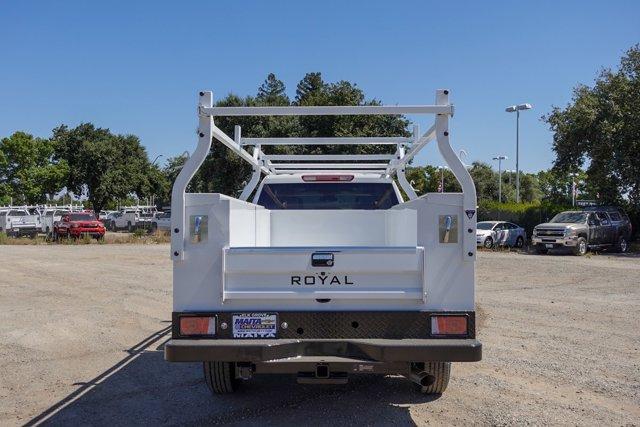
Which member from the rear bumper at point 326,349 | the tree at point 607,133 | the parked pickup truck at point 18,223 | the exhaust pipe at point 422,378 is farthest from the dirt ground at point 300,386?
the parked pickup truck at point 18,223

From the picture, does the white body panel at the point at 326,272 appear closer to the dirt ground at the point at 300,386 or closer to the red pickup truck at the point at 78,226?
the dirt ground at the point at 300,386

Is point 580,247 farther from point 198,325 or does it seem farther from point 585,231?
point 198,325

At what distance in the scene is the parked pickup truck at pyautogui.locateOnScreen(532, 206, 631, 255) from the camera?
27000 millimetres

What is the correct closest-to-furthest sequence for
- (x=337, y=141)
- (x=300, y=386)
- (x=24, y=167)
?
(x=300, y=386), (x=337, y=141), (x=24, y=167)

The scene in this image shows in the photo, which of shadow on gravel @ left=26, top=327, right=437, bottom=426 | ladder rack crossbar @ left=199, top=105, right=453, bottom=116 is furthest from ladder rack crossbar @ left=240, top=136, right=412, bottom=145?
shadow on gravel @ left=26, top=327, right=437, bottom=426

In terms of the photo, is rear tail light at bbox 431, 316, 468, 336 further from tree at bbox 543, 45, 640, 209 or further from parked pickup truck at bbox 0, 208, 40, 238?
parked pickup truck at bbox 0, 208, 40, 238

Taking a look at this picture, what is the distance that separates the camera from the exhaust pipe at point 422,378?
5020 mm

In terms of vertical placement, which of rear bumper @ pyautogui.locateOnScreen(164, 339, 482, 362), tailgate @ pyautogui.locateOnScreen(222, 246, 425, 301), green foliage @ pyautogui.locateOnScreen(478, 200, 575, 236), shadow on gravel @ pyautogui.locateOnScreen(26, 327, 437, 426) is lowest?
shadow on gravel @ pyautogui.locateOnScreen(26, 327, 437, 426)

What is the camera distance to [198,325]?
4625mm

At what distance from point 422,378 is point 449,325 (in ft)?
2.99

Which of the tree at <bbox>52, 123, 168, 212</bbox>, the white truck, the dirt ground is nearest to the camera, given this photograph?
the white truck

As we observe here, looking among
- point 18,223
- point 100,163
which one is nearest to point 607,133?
point 18,223

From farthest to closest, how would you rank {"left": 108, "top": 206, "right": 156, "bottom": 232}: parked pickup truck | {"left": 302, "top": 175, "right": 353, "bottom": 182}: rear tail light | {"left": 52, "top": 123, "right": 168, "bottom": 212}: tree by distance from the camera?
{"left": 52, "top": 123, "right": 168, "bottom": 212}: tree, {"left": 108, "top": 206, "right": 156, "bottom": 232}: parked pickup truck, {"left": 302, "top": 175, "right": 353, "bottom": 182}: rear tail light

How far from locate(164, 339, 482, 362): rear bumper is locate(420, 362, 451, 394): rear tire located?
0.70 metres
